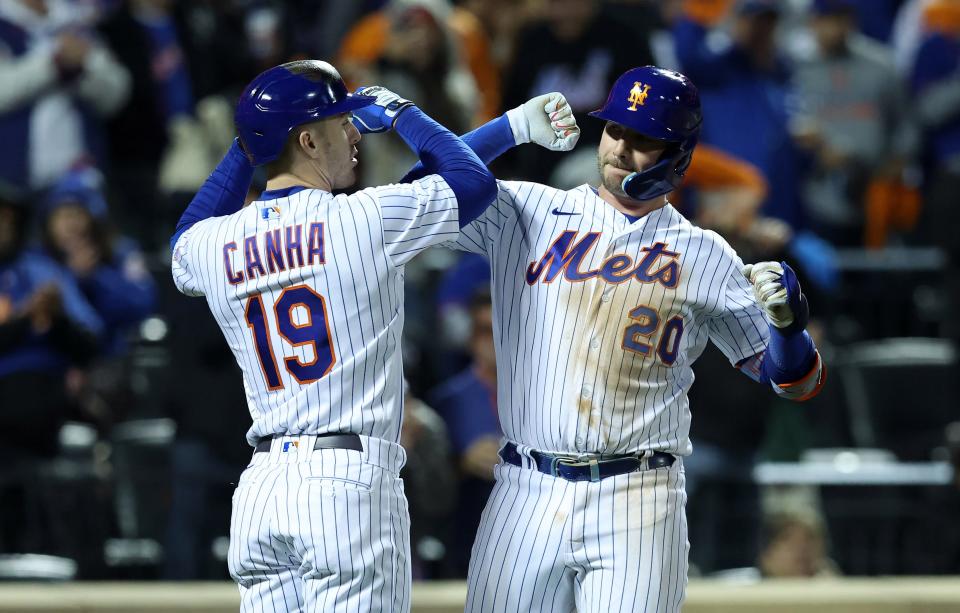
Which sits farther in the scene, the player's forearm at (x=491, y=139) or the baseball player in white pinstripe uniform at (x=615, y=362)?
the player's forearm at (x=491, y=139)

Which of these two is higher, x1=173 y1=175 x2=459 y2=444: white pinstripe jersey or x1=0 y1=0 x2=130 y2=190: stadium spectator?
x1=0 y1=0 x2=130 y2=190: stadium spectator

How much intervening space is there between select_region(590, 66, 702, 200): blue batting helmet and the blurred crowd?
7.69 feet

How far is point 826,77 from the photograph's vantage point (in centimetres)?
771

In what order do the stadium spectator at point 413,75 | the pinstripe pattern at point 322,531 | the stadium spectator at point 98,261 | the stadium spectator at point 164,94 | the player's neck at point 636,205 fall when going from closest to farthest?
the pinstripe pattern at point 322,531, the player's neck at point 636,205, the stadium spectator at point 98,261, the stadium spectator at point 413,75, the stadium spectator at point 164,94

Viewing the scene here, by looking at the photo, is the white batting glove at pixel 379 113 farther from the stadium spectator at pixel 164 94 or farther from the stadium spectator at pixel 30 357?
the stadium spectator at pixel 164 94

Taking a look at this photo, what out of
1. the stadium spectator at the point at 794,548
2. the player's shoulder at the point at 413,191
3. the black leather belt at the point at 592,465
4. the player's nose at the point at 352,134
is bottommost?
the stadium spectator at the point at 794,548

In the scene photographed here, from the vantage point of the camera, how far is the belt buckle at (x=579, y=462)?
12.0 ft

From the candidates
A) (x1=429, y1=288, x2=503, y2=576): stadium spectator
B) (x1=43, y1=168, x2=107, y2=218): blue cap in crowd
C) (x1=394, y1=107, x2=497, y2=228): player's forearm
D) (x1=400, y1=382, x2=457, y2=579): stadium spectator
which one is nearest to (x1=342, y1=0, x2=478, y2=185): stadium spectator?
(x1=429, y1=288, x2=503, y2=576): stadium spectator

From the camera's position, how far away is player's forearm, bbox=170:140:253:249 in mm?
3732

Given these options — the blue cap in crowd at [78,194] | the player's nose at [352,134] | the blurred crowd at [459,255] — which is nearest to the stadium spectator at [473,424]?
the blurred crowd at [459,255]

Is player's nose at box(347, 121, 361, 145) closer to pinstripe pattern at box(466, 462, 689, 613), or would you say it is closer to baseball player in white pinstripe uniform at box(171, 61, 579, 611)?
baseball player in white pinstripe uniform at box(171, 61, 579, 611)

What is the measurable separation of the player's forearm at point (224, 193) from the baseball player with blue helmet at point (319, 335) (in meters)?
0.20

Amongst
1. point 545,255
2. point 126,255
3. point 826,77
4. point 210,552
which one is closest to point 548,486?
point 545,255

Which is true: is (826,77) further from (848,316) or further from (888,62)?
(848,316)
